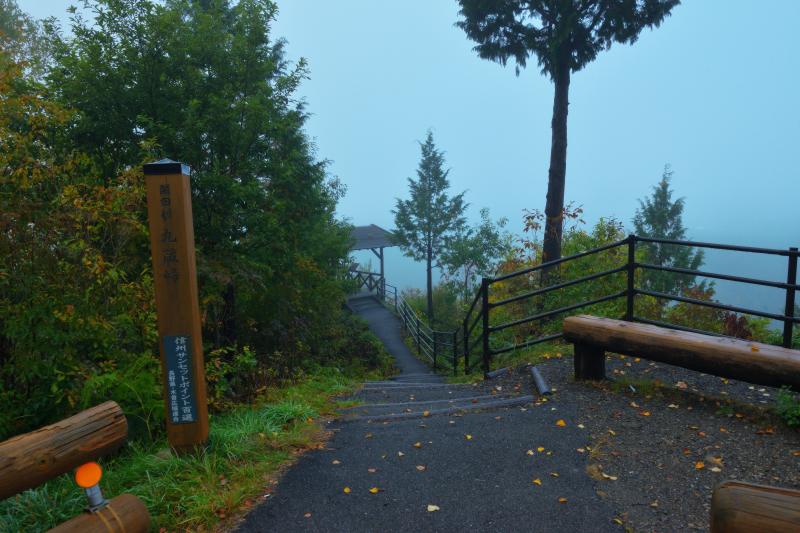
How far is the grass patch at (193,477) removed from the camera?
3.09 metres

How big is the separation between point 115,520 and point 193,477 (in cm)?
97

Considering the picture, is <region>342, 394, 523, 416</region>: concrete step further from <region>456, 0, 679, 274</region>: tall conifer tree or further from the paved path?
<region>456, 0, 679, 274</region>: tall conifer tree

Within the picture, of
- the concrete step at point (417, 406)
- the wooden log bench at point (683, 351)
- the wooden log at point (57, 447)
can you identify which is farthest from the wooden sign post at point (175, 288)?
the wooden log bench at point (683, 351)

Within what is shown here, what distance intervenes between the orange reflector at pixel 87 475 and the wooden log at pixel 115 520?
0.14m

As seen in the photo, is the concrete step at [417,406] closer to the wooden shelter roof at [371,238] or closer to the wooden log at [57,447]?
the wooden log at [57,447]

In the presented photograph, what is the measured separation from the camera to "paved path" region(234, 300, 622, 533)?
302 cm

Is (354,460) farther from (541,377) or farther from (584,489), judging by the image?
(541,377)

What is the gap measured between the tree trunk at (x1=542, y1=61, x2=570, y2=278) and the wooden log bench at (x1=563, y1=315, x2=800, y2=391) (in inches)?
216

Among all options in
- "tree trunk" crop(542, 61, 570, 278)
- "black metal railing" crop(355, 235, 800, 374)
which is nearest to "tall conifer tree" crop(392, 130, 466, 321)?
"black metal railing" crop(355, 235, 800, 374)

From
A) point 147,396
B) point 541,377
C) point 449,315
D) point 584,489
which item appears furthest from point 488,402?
point 449,315

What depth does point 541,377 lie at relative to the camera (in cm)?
567

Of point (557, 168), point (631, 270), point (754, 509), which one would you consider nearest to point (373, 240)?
point (557, 168)

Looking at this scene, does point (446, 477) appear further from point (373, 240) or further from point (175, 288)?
point (373, 240)

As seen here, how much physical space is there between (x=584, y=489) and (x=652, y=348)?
194 centimetres
